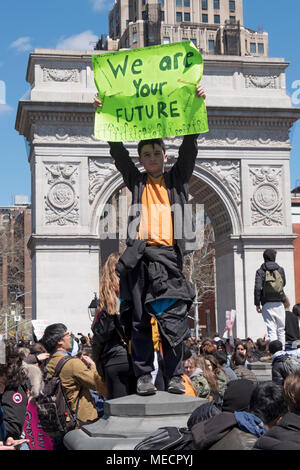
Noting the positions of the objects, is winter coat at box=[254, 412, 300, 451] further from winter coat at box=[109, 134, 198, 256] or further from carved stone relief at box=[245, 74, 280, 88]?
carved stone relief at box=[245, 74, 280, 88]

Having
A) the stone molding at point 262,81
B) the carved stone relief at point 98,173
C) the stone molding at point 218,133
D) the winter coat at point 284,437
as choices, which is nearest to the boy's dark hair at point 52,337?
the winter coat at point 284,437

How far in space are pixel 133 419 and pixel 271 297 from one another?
298 inches

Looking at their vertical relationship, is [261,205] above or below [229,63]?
below

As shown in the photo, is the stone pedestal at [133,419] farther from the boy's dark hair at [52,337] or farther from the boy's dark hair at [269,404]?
the boy's dark hair at [52,337]

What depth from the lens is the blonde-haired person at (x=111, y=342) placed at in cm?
597

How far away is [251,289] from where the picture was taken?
2962cm

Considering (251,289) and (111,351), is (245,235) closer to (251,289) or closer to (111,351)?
(251,289)

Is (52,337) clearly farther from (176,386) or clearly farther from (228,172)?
(228,172)

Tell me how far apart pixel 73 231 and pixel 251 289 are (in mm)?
7007

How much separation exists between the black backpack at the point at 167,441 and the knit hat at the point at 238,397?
116cm

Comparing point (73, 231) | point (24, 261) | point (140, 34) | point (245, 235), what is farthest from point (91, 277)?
point (140, 34)

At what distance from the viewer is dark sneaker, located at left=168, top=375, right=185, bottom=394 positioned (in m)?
5.19

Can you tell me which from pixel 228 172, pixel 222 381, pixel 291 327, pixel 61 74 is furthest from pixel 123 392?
pixel 61 74

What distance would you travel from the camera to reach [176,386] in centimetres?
520
